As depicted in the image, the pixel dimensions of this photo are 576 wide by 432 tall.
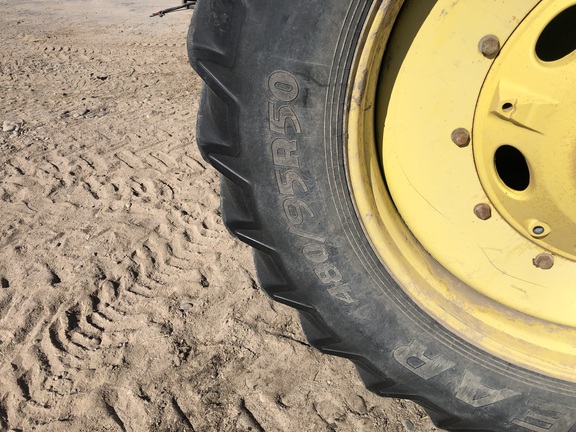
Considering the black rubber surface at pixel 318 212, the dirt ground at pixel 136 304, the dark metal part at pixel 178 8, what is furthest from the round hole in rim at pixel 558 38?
the dark metal part at pixel 178 8

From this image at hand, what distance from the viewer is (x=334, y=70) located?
1100 millimetres

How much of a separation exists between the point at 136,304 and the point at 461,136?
152cm

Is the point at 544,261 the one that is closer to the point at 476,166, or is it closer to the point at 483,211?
the point at 483,211

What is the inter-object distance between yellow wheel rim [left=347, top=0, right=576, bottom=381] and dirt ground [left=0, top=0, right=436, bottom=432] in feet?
1.99

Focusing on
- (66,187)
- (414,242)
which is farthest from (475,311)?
(66,187)

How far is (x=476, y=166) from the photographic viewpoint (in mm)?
1270

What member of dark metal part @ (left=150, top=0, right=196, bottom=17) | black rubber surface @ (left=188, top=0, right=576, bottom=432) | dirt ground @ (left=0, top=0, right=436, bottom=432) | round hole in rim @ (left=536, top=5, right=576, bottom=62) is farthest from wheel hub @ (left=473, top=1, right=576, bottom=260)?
dark metal part @ (left=150, top=0, right=196, bottom=17)

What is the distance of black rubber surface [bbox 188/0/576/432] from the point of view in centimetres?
108

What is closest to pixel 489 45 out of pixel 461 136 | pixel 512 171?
pixel 461 136

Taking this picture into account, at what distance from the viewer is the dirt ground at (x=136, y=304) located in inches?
69.8

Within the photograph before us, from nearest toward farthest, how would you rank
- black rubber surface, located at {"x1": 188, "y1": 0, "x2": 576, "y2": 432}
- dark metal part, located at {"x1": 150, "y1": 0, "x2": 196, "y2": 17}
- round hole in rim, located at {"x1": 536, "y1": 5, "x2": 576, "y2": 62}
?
black rubber surface, located at {"x1": 188, "y1": 0, "x2": 576, "y2": 432} < round hole in rim, located at {"x1": 536, "y1": 5, "x2": 576, "y2": 62} < dark metal part, located at {"x1": 150, "y1": 0, "x2": 196, "y2": 17}

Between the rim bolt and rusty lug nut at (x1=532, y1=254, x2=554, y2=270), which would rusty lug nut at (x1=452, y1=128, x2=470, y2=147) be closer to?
the rim bolt

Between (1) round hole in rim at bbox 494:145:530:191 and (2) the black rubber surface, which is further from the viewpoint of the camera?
(1) round hole in rim at bbox 494:145:530:191

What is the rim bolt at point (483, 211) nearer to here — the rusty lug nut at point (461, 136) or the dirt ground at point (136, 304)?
the rusty lug nut at point (461, 136)
